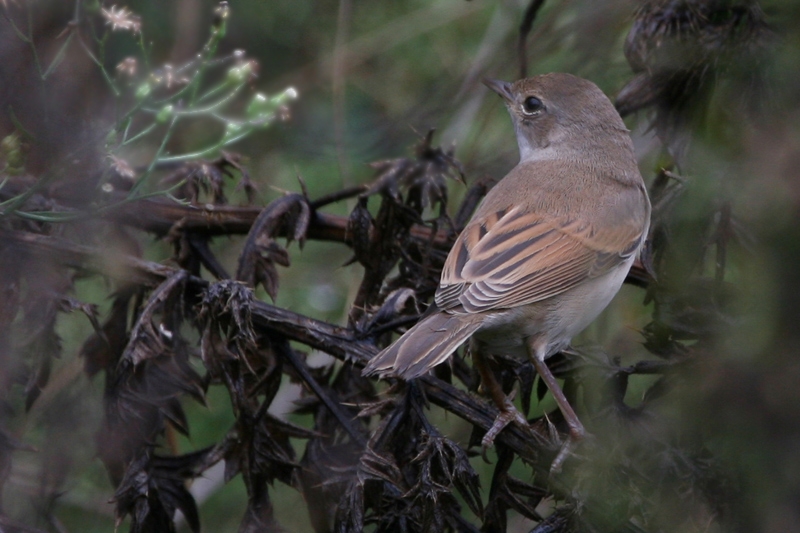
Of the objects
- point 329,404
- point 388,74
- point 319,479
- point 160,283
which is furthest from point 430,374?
point 388,74

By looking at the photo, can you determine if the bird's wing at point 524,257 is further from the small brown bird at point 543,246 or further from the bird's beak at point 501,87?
the bird's beak at point 501,87

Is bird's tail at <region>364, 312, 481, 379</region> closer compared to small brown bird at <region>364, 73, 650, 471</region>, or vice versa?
bird's tail at <region>364, 312, 481, 379</region>

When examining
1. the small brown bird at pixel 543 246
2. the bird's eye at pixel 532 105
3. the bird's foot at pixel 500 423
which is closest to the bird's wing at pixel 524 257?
the small brown bird at pixel 543 246

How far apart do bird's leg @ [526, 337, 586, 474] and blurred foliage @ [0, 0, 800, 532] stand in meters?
0.06

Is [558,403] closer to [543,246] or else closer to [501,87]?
[543,246]

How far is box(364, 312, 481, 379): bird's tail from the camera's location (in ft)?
7.57

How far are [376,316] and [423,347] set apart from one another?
8.5 inches

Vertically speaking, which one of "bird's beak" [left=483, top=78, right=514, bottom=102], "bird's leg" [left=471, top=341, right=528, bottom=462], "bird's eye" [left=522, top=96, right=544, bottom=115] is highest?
"bird's beak" [left=483, top=78, right=514, bottom=102]

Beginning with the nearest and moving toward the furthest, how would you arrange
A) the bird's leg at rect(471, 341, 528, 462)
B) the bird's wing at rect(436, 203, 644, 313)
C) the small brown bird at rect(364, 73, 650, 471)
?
the bird's leg at rect(471, 341, 528, 462) < the small brown bird at rect(364, 73, 650, 471) < the bird's wing at rect(436, 203, 644, 313)

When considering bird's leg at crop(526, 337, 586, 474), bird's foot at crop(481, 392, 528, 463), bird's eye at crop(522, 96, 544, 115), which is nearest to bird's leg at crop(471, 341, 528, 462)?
bird's foot at crop(481, 392, 528, 463)

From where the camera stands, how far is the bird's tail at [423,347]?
2.31m

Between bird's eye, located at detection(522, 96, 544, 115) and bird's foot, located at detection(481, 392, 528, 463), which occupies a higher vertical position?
bird's eye, located at detection(522, 96, 544, 115)

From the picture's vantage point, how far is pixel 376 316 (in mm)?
2570

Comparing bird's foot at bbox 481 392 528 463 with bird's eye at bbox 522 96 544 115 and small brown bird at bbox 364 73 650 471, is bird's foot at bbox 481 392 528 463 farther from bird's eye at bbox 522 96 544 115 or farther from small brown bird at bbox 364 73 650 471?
bird's eye at bbox 522 96 544 115
